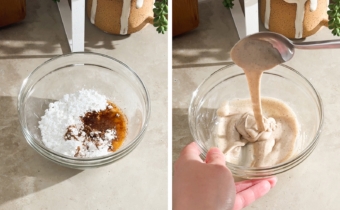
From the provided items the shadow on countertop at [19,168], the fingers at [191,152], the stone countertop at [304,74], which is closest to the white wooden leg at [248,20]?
the stone countertop at [304,74]

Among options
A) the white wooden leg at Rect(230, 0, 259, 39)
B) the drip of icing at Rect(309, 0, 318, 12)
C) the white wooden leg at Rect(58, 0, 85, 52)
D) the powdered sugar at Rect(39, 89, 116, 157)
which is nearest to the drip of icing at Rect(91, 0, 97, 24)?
the white wooden leg at Rect(58, 0, 85, 52)

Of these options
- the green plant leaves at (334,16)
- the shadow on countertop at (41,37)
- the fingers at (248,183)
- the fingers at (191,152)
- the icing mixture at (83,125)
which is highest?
the green plant leaves at (334,16)

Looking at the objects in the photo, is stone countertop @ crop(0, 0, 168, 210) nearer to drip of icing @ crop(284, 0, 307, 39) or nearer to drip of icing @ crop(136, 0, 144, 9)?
drip of icing @ crop(136, 0, 144, 9)

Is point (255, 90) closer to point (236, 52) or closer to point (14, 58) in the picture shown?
point (236, 52)

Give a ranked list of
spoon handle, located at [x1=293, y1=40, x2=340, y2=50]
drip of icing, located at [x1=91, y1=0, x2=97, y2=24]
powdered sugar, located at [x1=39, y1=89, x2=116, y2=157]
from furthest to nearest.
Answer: drip of icing, located at [x1=91, y1=0, x2=97, y2=24] < powdered sugar, located at [x1=39, y1=89, x2=116, y2=157] < spoon handle, located at [x1=293, y1=40, x2=340, y2=50]

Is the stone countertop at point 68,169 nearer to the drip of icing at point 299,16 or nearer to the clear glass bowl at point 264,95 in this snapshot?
the clear glass bowl at point 264,95

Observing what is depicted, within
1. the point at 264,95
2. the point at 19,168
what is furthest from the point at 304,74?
the point at 19,168

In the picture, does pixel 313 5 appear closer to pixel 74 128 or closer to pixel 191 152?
pixel 191 152
